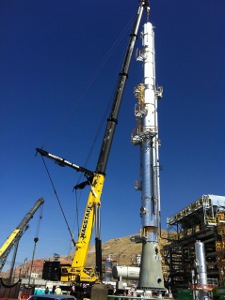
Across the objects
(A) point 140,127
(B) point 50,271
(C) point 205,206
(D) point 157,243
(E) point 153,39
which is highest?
(E) point 153,39

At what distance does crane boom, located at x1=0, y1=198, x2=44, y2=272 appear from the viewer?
174 feet

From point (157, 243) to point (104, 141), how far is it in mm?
11877

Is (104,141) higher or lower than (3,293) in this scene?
higher

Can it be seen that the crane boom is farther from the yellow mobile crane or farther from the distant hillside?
the distant hillside

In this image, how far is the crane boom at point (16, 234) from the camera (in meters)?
53.1

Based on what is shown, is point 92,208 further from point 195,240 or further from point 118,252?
point 118,252

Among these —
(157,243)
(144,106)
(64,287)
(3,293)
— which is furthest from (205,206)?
(3,293)

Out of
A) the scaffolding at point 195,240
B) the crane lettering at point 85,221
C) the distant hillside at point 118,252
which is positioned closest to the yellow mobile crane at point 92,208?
the crane lettering at point 85,221

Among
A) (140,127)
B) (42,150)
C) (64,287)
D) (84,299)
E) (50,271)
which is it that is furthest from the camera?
(140,127)

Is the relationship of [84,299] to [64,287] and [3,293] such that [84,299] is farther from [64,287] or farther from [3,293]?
[3,293]

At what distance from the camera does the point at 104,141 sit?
29.7 metres

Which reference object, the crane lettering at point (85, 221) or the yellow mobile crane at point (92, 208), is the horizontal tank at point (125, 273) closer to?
the yellow mobile crane at point (92, 208)

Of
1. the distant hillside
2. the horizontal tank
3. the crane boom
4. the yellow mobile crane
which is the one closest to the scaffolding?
the horizontal tank

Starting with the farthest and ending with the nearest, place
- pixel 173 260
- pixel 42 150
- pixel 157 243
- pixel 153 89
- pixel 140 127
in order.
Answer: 1. pixel 173 260
2. pixel 153 89
3. pixel 140 127
4. pixel 157 243
5. pixel 42 150
